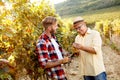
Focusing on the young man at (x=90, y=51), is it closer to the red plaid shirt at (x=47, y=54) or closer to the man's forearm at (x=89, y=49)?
the man's forearm at (x=89, y=49)

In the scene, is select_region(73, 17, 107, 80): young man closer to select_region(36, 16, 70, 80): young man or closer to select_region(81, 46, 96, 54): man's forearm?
select_region(81, 46, 96, 54): man's forearm

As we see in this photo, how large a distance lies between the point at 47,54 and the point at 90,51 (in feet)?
2.26

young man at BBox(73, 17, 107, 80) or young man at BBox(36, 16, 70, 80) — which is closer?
young man at BBox(36, 16, 70, 80)

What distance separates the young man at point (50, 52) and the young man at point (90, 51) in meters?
0.34

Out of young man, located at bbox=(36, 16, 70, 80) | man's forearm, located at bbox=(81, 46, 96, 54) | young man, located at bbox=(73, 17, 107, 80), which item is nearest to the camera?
young man, located at bbox=(36, 16, 70, 80)

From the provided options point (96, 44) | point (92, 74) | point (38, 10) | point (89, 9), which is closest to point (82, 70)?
point (92, 74)

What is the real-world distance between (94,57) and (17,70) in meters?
1.47

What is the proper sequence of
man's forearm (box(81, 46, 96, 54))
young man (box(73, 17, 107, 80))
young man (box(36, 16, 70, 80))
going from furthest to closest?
young man (box(73, 17, 107, 80)) < man's forearm (box(81, 46, 96, 54)) < young man (box(36, 16, 70, 80))

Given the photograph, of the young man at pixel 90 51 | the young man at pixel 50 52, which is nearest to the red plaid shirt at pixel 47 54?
the young man at pixel 50 52

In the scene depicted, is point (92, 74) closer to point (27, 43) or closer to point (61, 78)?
point (61, 78)

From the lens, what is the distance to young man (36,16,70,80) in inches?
160

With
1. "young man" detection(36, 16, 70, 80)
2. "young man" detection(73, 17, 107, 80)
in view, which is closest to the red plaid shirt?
"young man" detection(36, 16, 70, 80)

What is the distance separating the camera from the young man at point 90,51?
4278 millimetres

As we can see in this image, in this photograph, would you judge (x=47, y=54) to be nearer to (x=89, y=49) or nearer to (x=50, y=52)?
(x=50, y=52)
